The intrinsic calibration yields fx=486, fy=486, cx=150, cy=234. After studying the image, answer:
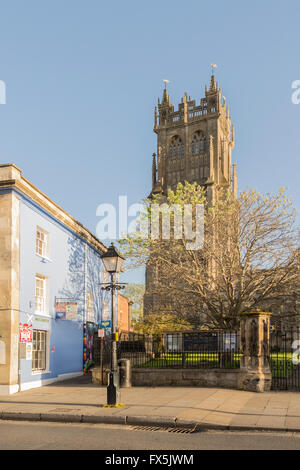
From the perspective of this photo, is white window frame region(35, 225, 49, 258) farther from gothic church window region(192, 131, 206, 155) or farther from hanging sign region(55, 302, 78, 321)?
gothic church window region(192, 131, 206, 155)

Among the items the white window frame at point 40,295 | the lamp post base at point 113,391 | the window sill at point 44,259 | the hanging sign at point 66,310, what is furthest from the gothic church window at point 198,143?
the lamp post base at point 113,391

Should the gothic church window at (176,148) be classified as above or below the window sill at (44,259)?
above

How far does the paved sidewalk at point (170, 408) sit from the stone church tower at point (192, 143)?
58065 millimetres

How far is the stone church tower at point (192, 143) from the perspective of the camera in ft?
244

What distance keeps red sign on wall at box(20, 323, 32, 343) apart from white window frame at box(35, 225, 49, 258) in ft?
10.6

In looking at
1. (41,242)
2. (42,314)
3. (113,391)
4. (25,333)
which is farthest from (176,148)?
(113,391)

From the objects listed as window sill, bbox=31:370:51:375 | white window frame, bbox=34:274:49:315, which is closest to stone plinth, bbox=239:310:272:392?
window sill, bbox=31:370:51:375

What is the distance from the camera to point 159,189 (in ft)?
237

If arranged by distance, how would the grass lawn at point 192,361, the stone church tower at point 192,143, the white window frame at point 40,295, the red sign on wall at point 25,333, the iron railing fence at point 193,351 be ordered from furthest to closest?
the stone church tower at point 192,143 < the white window frame at point 40,295 < the grass lawn at point 192,361 < the iron railing fence at point 193,351 < the red sign on wall at point 25,333

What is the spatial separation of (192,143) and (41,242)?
59651mm

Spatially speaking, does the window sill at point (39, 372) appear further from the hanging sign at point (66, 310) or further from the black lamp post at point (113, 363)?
the black lamp post at point (113, 363)

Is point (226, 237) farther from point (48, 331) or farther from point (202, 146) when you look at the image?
point (202, 146)
